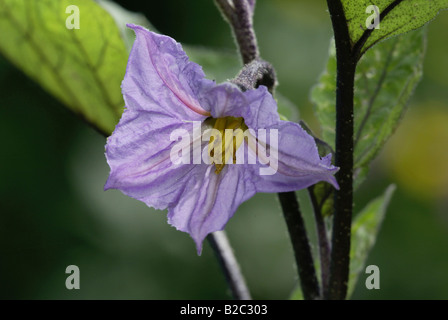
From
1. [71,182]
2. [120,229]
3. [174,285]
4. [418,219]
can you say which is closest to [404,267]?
[418,219]

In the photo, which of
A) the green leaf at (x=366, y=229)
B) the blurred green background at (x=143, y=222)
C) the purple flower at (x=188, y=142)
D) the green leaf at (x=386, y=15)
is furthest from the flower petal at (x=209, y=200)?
the blurred green background at (x=143, y=222)

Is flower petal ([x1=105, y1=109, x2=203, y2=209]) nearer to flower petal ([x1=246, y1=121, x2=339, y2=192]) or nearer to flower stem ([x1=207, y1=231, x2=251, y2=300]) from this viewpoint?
flower petal ([x1=246, y1=121, x2=339, y2=192])

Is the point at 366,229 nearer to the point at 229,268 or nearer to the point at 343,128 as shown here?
the point at 229,268

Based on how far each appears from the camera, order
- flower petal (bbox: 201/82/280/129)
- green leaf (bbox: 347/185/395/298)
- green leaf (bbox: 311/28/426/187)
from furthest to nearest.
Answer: green leaf (bbox: 347/185/395/298) < green leaf (bbox: 311/28/426/187) < flower petal (bbox: 201/82/280/129)

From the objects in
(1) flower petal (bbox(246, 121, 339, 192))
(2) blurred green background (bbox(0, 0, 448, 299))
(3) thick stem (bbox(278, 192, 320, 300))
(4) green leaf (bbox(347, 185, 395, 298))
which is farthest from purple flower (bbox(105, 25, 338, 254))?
(2) blurred green background (bbox(0, 0, 448, 299))

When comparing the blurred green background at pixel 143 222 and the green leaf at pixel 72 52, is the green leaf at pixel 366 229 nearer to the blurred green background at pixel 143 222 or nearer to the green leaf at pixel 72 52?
the green leaf at pixel 72 52

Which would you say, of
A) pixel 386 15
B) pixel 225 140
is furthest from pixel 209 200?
pixel 386 15
